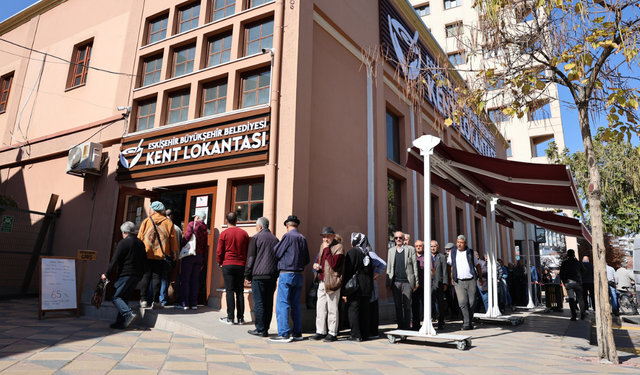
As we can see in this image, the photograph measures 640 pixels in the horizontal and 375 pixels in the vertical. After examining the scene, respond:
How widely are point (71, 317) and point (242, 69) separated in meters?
6.01

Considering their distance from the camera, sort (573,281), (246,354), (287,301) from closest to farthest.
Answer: (246,354) < (287,301) < (573,281)

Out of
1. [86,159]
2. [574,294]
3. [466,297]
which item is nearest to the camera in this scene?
[466,297]

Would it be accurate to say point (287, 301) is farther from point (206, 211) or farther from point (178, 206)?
point (178, 206)

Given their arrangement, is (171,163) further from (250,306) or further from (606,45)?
(606,45)

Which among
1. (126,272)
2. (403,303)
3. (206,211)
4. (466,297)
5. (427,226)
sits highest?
(206,211)

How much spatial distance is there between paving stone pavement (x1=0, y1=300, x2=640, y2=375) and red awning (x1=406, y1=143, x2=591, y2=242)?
2414mm

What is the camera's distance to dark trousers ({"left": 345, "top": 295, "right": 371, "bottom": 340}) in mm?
6738

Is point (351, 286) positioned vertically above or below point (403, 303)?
above

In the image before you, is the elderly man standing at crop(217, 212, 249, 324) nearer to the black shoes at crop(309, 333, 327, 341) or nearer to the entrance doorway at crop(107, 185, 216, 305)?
the black shoes at crop(309, 333, 327, 341)

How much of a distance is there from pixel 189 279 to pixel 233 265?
4.91ft

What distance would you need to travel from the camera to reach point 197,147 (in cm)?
926

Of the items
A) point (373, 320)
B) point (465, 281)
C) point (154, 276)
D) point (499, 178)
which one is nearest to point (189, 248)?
point (154, 276)

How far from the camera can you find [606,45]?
5.53 m

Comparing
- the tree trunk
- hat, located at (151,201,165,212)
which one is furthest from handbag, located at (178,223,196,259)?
the tree trunk
